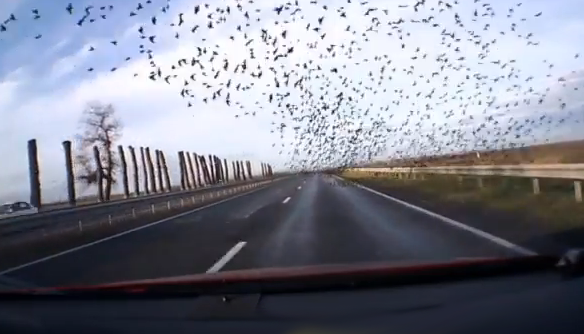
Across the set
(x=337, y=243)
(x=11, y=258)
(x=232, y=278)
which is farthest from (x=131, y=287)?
(x=11, y=258)

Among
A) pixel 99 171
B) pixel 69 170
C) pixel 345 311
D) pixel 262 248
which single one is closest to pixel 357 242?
pixel 262 248

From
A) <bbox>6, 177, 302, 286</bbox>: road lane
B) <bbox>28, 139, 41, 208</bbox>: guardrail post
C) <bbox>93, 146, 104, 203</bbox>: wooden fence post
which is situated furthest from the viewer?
<bbox>93, 146, 104, 203</bbox>: wooden fence post

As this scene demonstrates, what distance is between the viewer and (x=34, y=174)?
27.9 m

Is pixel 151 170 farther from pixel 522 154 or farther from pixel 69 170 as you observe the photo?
pixel 522 154

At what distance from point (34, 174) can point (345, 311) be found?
26.5m

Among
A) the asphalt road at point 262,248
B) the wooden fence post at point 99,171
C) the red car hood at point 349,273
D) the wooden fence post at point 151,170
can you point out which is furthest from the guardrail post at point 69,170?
the wooden fence post at point 151,170

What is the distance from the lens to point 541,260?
14.3 ft

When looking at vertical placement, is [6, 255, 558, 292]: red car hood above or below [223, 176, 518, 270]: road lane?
above

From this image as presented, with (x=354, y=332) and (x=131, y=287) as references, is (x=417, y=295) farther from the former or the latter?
(x=131, y=287)

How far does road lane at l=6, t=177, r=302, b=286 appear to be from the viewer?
32.1ft

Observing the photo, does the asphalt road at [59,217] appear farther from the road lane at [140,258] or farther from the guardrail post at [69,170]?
the guardrail post at [69,170]

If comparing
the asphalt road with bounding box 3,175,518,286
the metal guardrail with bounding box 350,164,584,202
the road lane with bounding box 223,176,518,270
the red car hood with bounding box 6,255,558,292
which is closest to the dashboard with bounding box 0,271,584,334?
the red car hood with bounding box 6,255,558,292

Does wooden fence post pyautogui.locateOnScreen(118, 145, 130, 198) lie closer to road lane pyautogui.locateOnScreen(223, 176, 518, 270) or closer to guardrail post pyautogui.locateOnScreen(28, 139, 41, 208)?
guardrail post pyautogui.locateOnScreen(28, 139, 41, 208)

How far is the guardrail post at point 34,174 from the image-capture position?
2642cm
